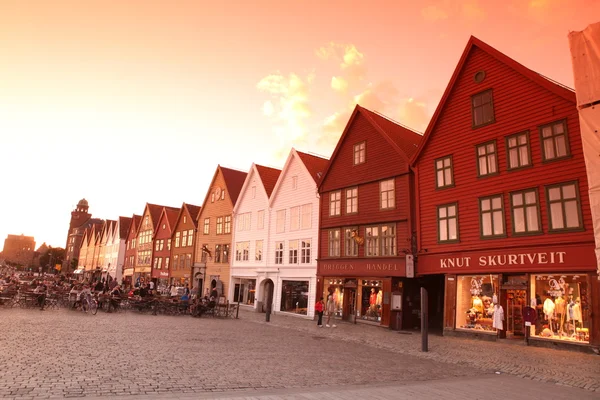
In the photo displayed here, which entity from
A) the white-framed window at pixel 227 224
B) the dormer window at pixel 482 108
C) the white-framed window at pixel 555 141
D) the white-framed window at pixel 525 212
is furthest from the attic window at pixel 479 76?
the white-framed window at pixel 227 224

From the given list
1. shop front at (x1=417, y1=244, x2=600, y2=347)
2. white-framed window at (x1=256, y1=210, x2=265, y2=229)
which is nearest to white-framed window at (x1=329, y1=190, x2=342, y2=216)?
shop front at (x1=417, y1=244, x2=600, y2=347)

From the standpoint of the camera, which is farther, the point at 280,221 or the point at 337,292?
the point at 280,221

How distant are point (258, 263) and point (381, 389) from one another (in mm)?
27884

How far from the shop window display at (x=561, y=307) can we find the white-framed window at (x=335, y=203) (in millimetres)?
13473

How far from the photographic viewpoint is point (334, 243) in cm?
2842

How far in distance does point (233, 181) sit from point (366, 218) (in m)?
20.9

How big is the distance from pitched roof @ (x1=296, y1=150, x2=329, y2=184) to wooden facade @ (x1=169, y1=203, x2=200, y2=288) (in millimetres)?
18821

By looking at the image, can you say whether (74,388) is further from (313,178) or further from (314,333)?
(313,178)

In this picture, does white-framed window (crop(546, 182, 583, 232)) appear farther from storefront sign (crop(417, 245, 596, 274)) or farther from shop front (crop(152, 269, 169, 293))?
shop front (crop(152, 269, 169, 293))

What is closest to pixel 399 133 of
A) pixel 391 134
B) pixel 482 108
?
pixel 391 134

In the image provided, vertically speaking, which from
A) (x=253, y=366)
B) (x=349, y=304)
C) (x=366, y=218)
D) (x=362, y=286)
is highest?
(x=366, y=218)

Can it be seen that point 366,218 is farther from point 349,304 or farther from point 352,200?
point 349,304

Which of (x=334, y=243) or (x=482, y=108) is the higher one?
(x=482, y=108)

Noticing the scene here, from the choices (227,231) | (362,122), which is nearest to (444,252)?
(362,122)
